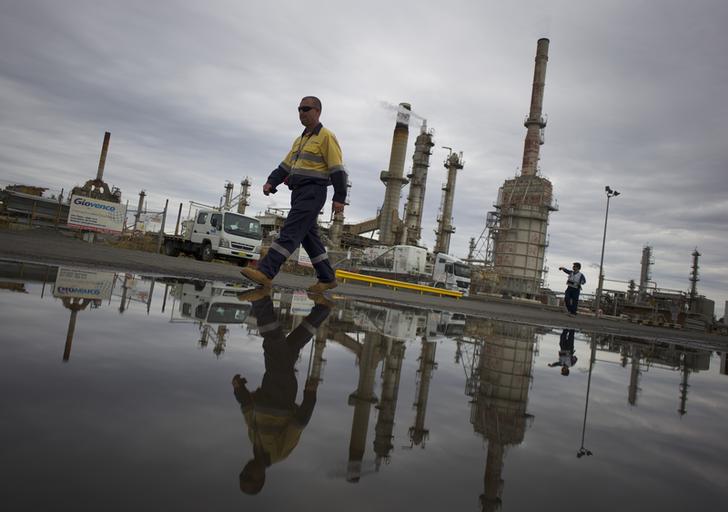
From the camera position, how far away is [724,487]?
3.20ft

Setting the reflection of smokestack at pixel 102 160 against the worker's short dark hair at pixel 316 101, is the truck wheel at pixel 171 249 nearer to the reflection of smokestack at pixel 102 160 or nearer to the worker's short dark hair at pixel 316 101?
the worker's short dark hair at pixel 316 101

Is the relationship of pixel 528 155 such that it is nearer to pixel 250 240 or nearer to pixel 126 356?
pixel 250 240

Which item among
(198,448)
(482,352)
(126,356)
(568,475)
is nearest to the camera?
(198,448)

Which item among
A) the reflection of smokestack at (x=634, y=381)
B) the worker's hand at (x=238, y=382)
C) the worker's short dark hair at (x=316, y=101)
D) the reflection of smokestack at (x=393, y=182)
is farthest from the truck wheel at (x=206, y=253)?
the reflection of smokestack at (x=393, y=182)

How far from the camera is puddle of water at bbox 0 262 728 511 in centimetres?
67

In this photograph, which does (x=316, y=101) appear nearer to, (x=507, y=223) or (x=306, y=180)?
(x=306, y=180)

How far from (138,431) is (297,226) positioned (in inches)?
154

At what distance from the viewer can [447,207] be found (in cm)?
5562

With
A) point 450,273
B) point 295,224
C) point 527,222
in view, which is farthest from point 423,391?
point 527,222

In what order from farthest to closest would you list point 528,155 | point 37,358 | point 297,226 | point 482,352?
point 528,155, point 297,226, point 482,352, point 37,358

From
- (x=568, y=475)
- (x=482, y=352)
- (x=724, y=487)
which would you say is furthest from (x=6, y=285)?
(x=724, y=487)

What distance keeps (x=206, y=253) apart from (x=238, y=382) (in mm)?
17146

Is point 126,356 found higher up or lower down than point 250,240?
lower down

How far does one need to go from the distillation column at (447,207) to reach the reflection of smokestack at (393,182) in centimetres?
791
